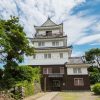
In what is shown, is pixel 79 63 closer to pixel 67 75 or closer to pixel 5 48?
pixel 67 75

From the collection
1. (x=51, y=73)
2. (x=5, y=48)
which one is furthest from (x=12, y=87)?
(x=51, y=73)

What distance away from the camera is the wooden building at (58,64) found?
1988 inches

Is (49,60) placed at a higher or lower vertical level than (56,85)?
higher

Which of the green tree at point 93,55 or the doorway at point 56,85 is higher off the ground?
the green tree at point 93,55

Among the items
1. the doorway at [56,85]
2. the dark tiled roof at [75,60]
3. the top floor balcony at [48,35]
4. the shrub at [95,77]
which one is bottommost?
the doorway at [56,85]

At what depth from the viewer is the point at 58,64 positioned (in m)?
51.7

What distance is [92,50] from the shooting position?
74000 millimetres

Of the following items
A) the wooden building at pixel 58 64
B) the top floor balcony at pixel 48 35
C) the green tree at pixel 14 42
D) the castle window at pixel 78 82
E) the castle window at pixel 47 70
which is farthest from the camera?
the top floor balcony at pixel 48 35

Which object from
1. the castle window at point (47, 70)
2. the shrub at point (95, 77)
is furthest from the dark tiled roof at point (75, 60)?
the shrub at point (95, 77)

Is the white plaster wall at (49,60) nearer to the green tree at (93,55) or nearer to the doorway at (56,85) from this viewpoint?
the doorway at (56,85)

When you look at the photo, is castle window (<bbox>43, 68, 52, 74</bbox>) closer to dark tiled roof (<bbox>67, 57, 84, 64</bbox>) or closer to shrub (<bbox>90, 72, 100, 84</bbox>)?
dark tiled roof (<bbox>67, 57, 84, 64</bbox>)

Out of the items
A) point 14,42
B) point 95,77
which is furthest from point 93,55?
point 14,42

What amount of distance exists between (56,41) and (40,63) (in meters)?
6.75

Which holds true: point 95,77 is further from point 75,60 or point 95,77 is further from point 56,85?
point 56,85
